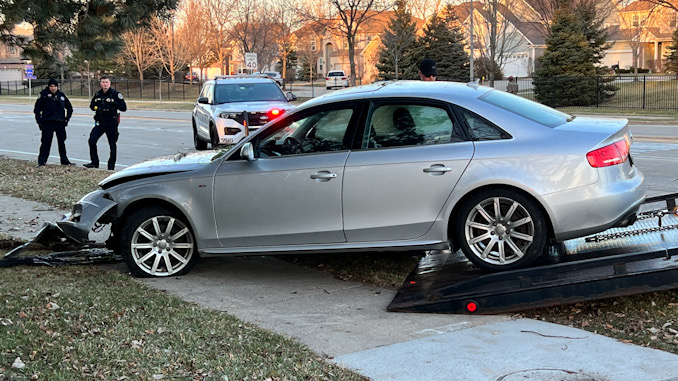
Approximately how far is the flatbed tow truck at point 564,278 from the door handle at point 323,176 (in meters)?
1.06

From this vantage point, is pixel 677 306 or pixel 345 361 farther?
pixel 677 306

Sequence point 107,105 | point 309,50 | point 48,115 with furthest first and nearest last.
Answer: point 309,50 → point 48,115 → point 107,105

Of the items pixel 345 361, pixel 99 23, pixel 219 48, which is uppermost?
pixel 219 48

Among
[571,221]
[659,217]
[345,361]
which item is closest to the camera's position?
[345,361]

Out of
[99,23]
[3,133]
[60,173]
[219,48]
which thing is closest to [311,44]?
[219,48]

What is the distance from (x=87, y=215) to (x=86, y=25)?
6.63 feet

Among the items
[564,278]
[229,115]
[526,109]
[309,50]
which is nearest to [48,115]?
[229,115]

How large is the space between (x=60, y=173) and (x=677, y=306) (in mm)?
11525

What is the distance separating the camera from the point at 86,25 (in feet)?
→ 24.6

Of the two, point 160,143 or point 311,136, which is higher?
point 311,136

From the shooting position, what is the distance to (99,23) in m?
7.58

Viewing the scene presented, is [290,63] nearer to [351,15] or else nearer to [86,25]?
[351,15]

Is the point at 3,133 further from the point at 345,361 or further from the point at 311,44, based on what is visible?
the point at 311,44

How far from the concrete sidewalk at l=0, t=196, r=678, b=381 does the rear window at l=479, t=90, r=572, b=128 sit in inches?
67.0
